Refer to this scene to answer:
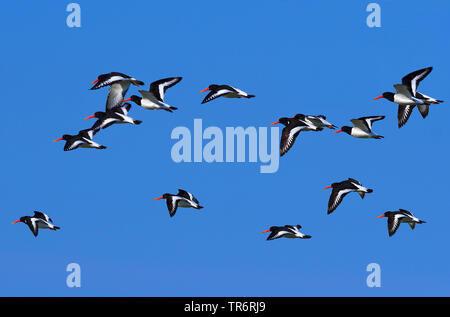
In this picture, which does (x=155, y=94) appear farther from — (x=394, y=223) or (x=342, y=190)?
(x=394, y=223)

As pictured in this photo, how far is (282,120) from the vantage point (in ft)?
64.6

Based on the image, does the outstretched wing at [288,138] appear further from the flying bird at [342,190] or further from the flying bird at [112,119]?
the flying bird at [112,119]

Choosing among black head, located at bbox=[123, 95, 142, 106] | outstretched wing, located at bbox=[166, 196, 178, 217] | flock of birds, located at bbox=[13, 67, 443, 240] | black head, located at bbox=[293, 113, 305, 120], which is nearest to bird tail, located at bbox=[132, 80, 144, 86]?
flock of birds, located at bbox=[13, 67, 443, 240]

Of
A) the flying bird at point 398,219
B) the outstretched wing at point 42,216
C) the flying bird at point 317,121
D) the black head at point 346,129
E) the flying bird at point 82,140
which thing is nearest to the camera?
the flying bird at point 82,140

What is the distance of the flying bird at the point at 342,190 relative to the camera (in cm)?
1830

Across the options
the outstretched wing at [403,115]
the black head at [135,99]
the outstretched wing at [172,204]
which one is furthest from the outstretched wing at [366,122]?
the black head at [135,99]

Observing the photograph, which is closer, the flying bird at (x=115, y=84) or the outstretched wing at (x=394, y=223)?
the flying bird at (x=115, y=84)

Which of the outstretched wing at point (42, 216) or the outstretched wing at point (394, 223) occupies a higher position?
the outstretched wing at point (42, 216)

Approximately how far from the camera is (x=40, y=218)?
19.8 m
